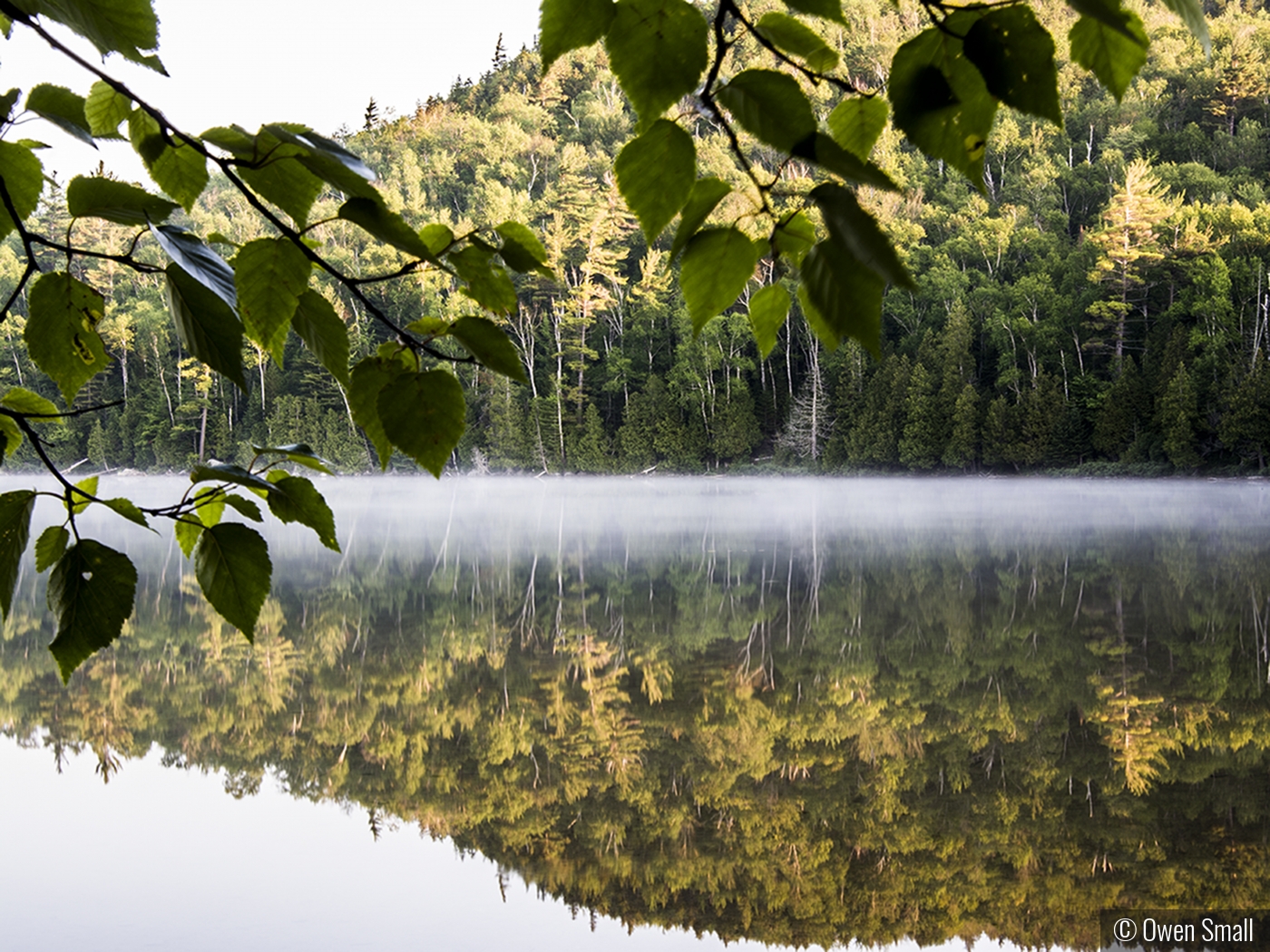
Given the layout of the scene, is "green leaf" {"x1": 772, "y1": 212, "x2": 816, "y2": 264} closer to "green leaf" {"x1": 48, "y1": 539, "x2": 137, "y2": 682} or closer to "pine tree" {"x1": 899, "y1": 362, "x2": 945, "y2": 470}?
"green leaf" {"x1": 48, "y1": 539, "x2": 137, "y2": 682}

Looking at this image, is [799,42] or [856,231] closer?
[856,231]

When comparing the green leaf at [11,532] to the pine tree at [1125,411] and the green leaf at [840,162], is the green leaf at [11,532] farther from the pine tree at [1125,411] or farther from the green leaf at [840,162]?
the pine tree at [1125,411]

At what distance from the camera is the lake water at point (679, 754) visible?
128 inches

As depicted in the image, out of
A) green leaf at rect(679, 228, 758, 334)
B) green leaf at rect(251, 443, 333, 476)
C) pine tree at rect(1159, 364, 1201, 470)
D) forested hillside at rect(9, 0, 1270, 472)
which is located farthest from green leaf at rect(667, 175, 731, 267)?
pine tree at rect(1159, 364, 1201, 470)

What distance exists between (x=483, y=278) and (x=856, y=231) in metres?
0.26

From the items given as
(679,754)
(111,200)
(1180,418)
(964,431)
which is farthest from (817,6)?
(964,431)

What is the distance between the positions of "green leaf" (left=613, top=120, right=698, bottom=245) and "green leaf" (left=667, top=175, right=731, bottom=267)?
0.7 inches

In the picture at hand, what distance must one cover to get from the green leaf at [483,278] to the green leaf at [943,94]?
200mm

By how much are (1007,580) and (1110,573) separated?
120cm

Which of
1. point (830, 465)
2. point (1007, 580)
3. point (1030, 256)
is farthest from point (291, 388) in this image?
point (1007, 580)

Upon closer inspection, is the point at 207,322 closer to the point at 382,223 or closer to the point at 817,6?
the point at 382,223

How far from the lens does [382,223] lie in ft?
1.14

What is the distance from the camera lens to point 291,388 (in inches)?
1272

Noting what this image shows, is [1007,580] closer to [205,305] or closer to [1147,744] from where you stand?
[1147,744]
